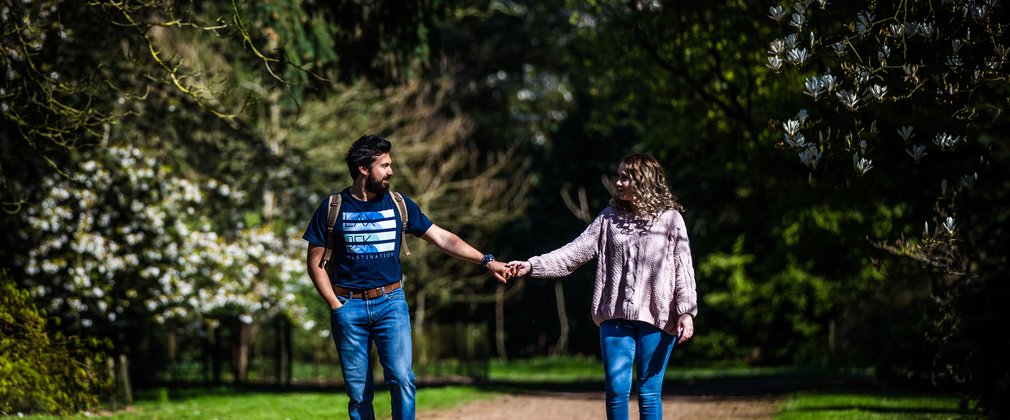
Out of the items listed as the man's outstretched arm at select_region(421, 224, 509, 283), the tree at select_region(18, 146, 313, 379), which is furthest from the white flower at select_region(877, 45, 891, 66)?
the tree at select_region(18, 146, 313, 379)

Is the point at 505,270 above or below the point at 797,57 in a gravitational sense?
below

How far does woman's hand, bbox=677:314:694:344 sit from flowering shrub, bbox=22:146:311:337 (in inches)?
429

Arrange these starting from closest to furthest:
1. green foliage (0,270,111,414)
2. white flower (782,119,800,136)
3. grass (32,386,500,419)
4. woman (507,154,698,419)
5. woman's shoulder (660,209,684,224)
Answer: woman (507,154,698,419) → woman's shoulder (660,209,684,224) → white flower (782,119,800,136) → green foliage (0,270,111,414) → grass (32,386,500,419)

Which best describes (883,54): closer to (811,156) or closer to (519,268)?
(811,156)

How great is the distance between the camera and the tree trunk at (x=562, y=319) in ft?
110

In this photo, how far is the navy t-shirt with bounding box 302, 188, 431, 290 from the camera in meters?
6.80

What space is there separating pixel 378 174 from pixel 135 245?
36.7 feet

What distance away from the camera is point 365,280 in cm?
679

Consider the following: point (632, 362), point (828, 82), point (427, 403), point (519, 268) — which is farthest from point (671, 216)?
point (427, 403)

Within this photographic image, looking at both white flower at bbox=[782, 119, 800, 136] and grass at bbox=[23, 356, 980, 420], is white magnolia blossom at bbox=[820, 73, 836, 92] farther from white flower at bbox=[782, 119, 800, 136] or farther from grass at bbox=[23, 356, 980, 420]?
grass at bbox=[23, 356, 980, 420]

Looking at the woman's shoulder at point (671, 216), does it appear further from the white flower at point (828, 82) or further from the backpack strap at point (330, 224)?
the backpack strap at point (330, 224)

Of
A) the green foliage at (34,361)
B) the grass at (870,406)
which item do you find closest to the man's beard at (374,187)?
the green foliage at (34,361)

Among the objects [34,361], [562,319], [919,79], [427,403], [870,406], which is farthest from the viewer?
[562,319]

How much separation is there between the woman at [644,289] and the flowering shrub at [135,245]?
10.6 metres
